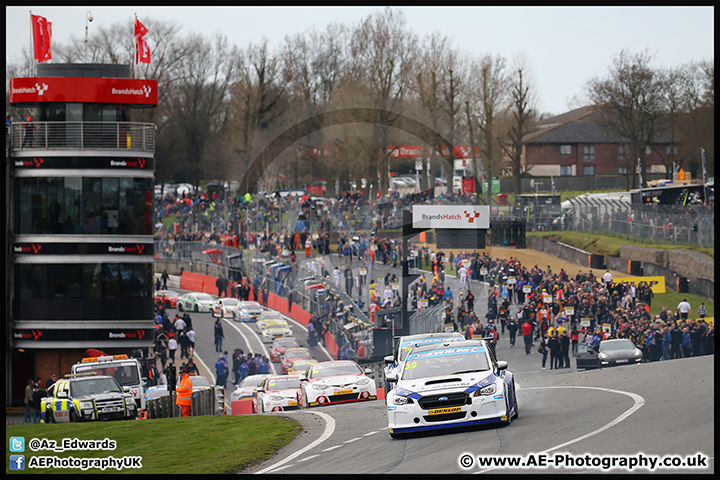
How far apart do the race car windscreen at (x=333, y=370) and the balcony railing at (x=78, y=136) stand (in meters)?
14.8

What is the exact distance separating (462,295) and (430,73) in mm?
38233

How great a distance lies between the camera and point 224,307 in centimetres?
4609

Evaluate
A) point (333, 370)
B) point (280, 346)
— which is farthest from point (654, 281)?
point (333, 370)

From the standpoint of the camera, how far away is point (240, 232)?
58.0 m

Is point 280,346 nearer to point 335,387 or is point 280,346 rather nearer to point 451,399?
point 335,387

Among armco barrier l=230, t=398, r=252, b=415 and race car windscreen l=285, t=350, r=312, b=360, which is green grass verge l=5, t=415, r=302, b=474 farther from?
race car windscreen l=285, t=350, r=312, b=360

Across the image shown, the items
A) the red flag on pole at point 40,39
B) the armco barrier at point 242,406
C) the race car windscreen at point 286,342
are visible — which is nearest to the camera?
the armco barrier at point 242,406

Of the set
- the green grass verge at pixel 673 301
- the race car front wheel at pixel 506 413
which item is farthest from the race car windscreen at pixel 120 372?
the green grass verge at pixel 673 301

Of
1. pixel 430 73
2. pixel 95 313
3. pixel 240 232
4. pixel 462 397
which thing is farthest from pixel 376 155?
pixel 462 397

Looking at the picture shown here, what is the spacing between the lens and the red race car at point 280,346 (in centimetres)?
3619

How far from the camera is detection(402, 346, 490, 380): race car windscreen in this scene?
1517 centimetres

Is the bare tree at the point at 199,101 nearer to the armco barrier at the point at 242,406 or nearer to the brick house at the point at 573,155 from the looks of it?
the brick house at the point at 573,155

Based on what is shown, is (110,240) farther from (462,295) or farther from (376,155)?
(376,155)

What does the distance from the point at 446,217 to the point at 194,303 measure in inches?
602
